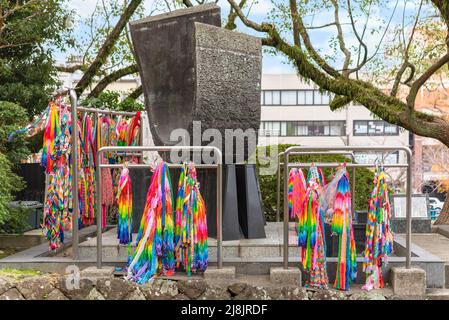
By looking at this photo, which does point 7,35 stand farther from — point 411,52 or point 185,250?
point 411,52

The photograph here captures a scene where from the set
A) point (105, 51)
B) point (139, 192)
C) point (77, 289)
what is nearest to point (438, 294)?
point (77, 289)

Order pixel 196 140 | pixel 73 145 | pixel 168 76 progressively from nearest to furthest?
pixel 73 145 → pixel 196 140 → pixel 168 76

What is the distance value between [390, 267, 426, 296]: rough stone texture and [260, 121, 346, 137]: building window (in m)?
29.4

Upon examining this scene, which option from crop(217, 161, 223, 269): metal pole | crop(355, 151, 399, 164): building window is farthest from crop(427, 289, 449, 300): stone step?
crop(217, 161, 223, 269): metal pole

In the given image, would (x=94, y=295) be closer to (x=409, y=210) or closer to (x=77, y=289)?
(x=77, y=289)

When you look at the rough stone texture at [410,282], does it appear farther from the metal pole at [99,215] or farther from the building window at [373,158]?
the metal pole at [99,215]

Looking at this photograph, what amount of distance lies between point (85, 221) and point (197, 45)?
295 centimetres

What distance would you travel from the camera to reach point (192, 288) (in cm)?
460

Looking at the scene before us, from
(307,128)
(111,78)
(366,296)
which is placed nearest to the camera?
Result: (366,296)

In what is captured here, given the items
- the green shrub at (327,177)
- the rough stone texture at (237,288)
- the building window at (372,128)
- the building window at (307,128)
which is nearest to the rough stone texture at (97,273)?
the rough stone texture at (237,288)

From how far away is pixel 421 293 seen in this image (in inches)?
180

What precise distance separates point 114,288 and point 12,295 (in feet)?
3.19
